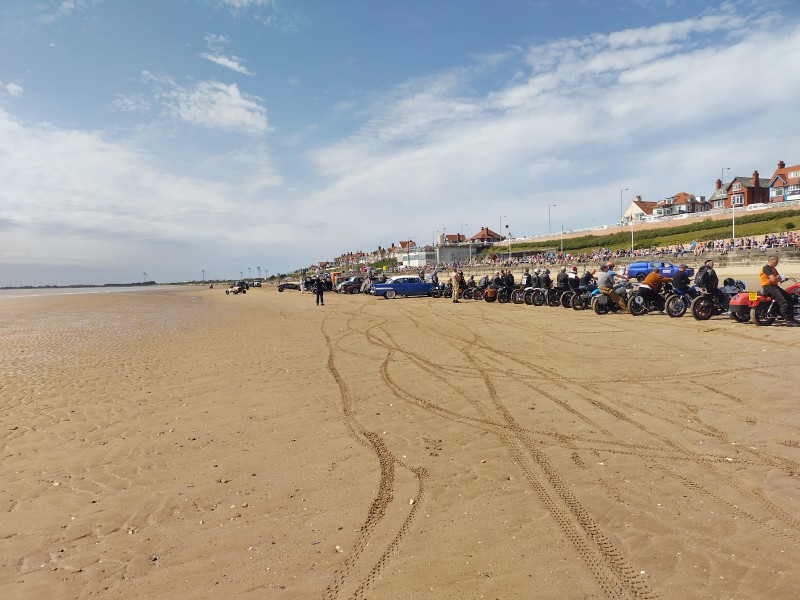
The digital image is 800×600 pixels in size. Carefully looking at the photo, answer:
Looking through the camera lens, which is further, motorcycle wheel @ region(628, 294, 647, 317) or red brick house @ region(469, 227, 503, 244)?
red brick house @ region(469, 227, 503, 244)

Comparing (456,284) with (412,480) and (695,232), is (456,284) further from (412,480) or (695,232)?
(695,232)

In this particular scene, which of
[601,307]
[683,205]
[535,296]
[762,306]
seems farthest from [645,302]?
[683,205]

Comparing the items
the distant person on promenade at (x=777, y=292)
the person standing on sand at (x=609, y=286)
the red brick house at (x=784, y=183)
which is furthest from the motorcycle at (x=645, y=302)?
the red brick house at (x=784, y=183)

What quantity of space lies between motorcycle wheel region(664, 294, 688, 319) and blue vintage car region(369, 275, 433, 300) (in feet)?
54.7

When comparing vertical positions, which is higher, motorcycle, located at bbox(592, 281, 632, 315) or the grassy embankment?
the grassy embankment

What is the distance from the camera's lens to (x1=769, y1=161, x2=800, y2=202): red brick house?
72938mm

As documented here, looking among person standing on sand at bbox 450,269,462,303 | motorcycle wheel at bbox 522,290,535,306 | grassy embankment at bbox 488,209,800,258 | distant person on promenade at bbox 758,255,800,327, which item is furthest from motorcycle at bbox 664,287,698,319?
grassy embankment at bbox 488,209,800,258

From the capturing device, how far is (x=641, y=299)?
14039 mm

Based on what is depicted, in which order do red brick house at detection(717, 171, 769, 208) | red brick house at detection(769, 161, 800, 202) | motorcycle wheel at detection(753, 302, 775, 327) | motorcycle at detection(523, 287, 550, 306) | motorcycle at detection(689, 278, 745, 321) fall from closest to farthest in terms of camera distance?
motorcycle wheel at detection(753, 302, 775, 327), motorcycle at detection(689, 278, 745, 321), motorcycle at detection(523, 287, 550, 306), red brick house at detection(769, 161, 800, 202), red brick house at detection(717, 171, 769, 208)

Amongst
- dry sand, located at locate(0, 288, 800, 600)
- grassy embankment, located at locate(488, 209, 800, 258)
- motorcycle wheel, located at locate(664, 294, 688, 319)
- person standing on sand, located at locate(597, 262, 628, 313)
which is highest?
grassy embankment, located at locate(488, 209, 800, 258)

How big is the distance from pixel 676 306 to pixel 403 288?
17.6 metres

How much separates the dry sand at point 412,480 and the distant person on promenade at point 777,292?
2905 mm

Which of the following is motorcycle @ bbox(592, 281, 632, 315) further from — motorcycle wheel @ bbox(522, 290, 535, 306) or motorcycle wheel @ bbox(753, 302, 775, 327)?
motorcycle wheel @ bbox(522, 290, 535, 306)

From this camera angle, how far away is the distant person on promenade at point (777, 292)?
10367mm
